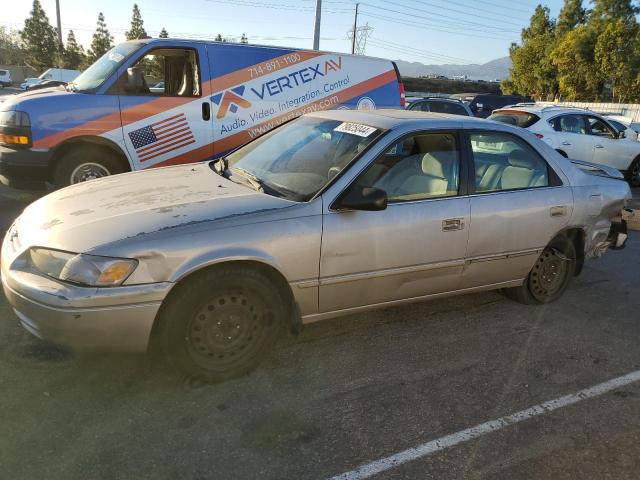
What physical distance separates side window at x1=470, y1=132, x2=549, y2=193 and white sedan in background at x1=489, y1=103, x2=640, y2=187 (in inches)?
252

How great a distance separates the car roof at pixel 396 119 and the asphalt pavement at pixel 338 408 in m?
1.51

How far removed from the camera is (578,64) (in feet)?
109

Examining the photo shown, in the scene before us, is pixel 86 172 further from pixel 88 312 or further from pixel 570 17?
pixel 570 17

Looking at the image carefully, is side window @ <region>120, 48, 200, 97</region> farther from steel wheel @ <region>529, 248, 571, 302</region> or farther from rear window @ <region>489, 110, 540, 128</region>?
rear window @ <region>489, 110, 540, 128</region>

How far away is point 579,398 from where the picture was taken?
3.14 meters

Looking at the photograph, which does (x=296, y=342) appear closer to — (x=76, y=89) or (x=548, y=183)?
(x=548, y=183)

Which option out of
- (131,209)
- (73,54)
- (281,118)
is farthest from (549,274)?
(73,54)

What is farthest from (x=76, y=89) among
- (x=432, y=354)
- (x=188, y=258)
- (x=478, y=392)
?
(x=478, y=392)

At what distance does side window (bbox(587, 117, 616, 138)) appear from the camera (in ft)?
34.7

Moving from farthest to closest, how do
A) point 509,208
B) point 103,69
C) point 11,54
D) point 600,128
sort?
point 11,54
point 600,128
point 103,69
point 509,208

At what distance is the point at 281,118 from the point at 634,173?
881 cm

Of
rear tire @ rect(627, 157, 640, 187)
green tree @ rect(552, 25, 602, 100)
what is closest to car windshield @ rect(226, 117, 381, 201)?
rear tire @ rect(627, 157, 640, 187)

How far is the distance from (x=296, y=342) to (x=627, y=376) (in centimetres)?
225

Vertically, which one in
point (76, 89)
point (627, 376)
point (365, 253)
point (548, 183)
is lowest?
point (627, 376)
